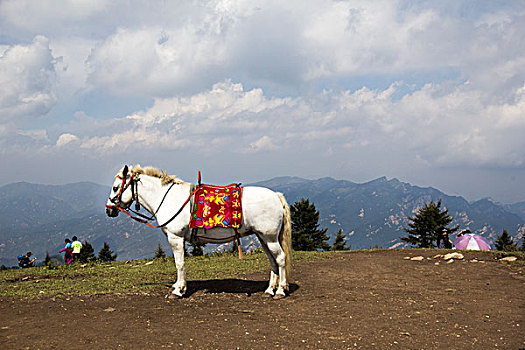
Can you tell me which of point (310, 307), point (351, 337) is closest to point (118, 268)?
point (310, 307)

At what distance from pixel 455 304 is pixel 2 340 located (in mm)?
9379

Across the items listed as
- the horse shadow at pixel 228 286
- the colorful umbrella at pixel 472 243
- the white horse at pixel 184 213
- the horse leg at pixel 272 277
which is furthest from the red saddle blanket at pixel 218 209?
the colorful umbrella at pixel 472 243

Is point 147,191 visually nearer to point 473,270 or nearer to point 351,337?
point 351,337

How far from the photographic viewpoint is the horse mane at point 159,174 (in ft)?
34.9

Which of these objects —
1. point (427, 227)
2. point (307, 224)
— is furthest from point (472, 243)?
point (307, 224)

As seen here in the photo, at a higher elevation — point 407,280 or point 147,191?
point 147,191

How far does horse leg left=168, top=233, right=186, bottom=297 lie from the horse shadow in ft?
1.06

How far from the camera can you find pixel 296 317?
26.8 ft

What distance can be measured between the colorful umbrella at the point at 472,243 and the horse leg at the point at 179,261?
54.9 feet

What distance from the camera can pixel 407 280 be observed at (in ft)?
39.5

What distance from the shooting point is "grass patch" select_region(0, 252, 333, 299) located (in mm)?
11117

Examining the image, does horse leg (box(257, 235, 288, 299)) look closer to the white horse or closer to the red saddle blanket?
the white horse

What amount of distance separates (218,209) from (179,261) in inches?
69.8

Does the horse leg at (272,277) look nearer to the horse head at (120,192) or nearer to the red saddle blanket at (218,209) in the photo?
the red saddle blanket at (218,209)
